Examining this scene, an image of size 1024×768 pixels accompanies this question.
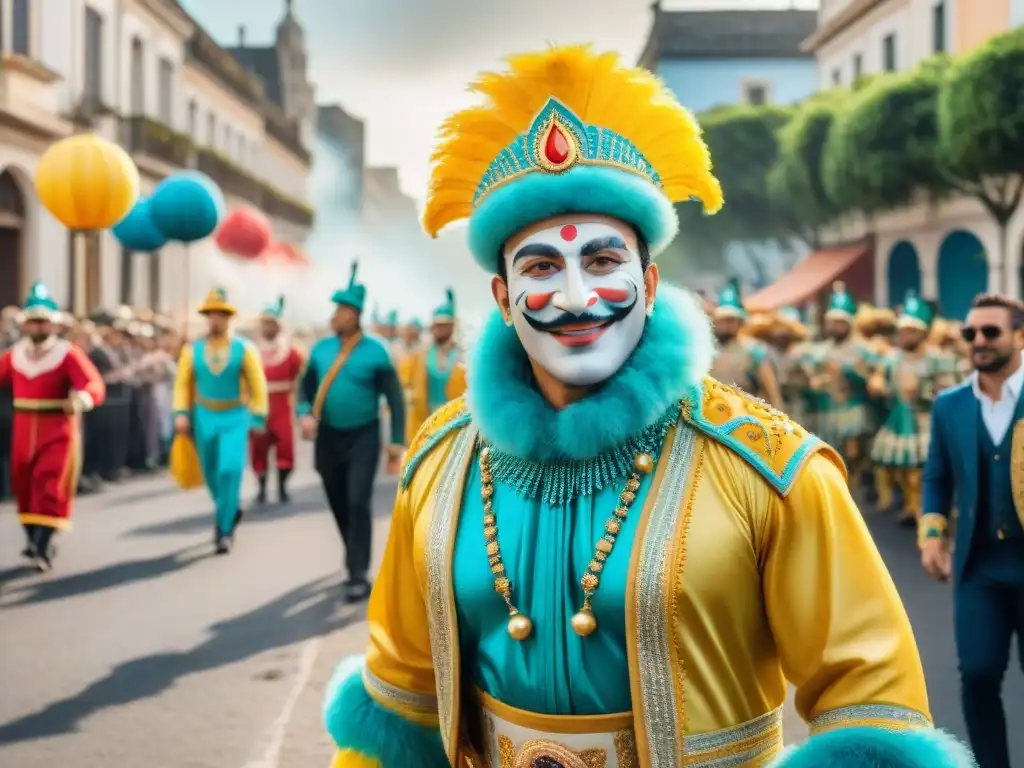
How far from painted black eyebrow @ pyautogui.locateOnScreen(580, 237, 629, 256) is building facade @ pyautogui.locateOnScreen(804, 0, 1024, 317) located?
900 inches

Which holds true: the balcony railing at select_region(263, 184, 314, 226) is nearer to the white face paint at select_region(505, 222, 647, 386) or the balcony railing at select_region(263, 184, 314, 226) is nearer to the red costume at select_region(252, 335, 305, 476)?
the red costume at select_region(252, 335, 305, 476)

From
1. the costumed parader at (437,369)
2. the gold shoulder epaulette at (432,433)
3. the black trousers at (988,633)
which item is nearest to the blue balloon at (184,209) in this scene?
the costumed parader at (437,369)

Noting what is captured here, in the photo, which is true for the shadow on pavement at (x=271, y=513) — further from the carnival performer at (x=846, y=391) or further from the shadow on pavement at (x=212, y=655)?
the carnival performer at (x=846, y=391)

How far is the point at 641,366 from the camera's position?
2.66 metres

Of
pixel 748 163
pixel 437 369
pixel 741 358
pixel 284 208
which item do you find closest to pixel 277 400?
pixel 437 369

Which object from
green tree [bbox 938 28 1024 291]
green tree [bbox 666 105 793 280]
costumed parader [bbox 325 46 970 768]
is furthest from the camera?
green tree [bbox 666 105 793 280]

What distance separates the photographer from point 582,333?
264cm

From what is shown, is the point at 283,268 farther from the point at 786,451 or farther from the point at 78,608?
the point at 786,451

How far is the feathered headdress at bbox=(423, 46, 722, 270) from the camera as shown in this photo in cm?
265

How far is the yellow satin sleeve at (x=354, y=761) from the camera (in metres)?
2.79

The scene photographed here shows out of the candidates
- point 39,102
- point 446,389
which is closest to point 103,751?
point 446,389

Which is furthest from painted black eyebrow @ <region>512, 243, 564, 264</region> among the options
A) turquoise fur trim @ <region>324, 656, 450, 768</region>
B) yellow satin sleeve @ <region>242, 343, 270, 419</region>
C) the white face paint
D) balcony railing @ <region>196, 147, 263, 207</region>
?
balcony railing @ <region>196, 147, 263, 207</region>

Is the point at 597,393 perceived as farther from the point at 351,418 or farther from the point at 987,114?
the point at 987,114

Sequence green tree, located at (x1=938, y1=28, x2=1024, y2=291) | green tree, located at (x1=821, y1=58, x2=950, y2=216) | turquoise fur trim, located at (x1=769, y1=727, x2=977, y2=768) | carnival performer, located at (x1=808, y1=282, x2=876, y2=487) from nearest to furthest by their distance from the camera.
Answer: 1. turquoise fur trim, located at (x1=769, y1=727, x2=977, y2=768)
2. carnival performer, located at (x1=808, y1=282, x2=876, y2=487)
3. green tree, located at (x1=938, y1=28, x2=1024, y2=291)
4. green tree, located at (x1=821, y1=58, x2=950, y2=216)
